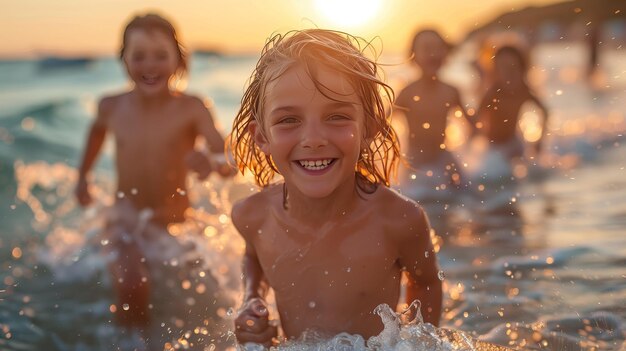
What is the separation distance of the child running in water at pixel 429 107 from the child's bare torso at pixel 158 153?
193 cm

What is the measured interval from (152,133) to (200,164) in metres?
0.84

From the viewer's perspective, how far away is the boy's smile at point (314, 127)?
8.13 feet

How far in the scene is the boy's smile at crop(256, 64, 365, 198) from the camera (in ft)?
8.13

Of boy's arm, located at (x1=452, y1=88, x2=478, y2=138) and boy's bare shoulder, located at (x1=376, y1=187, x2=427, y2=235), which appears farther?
boy's arm, located at (x1=452, y1=88, x2=478, y2=138)

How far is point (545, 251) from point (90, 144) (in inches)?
114

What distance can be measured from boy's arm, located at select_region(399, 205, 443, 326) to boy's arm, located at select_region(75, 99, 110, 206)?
287 centimetres

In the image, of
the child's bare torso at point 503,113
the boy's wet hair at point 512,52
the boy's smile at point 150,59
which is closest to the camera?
the boy's smile at point 150,59

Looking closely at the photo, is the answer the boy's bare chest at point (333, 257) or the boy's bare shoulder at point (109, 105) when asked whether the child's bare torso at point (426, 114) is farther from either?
the boy's bare chest at point (333, 257)

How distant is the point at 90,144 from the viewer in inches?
210

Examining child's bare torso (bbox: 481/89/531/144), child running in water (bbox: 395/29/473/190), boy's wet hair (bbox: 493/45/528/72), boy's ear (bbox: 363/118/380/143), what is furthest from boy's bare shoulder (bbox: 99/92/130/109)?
boy's wet hair (bbox: 493/45/528/72)

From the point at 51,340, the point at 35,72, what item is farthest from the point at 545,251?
the point at 35,72

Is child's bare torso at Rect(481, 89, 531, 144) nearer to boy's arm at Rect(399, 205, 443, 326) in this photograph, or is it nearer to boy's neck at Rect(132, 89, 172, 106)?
boy's neck at Rect(132, 89, 172, 106)

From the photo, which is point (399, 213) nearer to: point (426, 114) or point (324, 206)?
point (324, 206)

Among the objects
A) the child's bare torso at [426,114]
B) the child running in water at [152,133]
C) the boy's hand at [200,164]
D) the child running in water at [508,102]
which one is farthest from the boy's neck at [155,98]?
the child running in water at [508,102]
